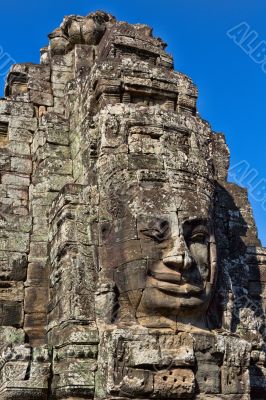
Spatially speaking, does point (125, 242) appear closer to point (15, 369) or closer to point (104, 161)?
point (104, 161)

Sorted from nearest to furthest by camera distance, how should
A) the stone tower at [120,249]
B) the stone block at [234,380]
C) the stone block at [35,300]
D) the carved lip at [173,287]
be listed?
the stone tower at [120,249]
the carved lip at [173,287]
the stone block at [234,380]
the stone block at [35,300]

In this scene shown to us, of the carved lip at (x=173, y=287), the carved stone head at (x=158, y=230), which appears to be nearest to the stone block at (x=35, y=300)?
the carved stone head at (x=158, y=230)

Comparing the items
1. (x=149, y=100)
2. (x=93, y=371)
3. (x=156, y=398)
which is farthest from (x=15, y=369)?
(x=149, y=100)

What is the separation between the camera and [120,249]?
7844 mm

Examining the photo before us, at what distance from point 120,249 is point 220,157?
445 centimetres

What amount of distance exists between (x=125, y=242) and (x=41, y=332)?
1873 millimetres

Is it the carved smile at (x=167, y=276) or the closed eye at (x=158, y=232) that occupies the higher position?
the closed eye at (x=158, y=232)

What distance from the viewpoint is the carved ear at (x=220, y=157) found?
11570mm

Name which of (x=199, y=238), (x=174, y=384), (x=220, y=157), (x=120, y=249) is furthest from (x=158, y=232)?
(x=220, y=157)

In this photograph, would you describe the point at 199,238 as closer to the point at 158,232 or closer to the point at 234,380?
the point at 158,232

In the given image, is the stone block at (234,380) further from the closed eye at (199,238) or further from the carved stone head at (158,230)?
the closed eye at (199,238)

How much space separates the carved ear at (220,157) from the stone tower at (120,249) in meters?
1.45

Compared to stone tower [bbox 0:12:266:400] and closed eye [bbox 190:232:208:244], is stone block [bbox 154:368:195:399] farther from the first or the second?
closed eye [bbox 190:232:208:244]

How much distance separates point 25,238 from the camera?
906 centimetres
